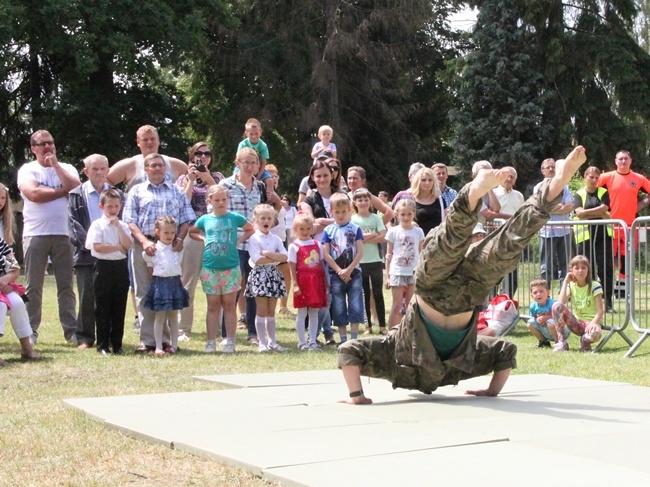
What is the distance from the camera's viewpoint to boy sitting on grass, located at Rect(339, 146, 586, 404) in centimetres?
573

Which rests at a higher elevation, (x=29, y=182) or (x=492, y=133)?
(x=492, y=133)

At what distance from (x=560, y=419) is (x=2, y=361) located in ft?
16.8

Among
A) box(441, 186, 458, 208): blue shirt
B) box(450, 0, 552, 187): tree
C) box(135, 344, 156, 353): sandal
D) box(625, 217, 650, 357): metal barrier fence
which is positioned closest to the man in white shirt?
box(441, 186, 458, 208): blue shirt

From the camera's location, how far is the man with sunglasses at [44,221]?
10.3 m

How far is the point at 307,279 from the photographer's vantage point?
9.97 m

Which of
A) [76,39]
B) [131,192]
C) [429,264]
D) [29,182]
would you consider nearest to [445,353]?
[429,264]

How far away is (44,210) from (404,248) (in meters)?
3.77

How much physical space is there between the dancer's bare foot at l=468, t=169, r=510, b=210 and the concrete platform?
1.22m

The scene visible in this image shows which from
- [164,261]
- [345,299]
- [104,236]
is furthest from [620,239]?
[104,236]

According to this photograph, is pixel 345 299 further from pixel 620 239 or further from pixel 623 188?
pixel 623 188

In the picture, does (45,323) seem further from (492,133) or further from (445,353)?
(492,133)

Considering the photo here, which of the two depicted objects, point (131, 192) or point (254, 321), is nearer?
point (131, 192)

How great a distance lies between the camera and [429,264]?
234 inches

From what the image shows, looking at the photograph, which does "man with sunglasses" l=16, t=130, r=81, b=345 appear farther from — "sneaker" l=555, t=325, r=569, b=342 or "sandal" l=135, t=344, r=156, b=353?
"sneaker" l=555, t=325, r=569, b=342
